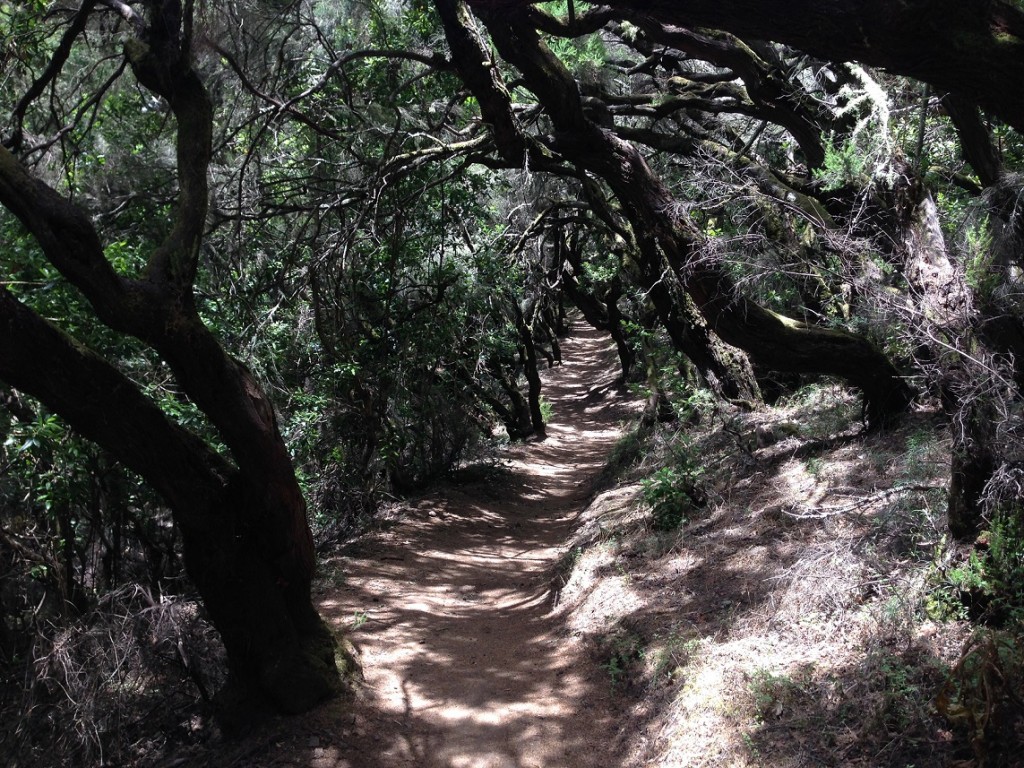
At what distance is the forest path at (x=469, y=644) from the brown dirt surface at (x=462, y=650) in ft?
0.05

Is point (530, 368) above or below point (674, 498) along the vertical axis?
above

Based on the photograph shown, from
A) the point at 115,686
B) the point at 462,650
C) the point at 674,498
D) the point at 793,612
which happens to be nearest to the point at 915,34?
the point at 793,612

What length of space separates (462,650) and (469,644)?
153 mm

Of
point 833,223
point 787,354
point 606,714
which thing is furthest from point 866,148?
point 606,714

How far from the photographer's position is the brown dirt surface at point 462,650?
5.04 metres

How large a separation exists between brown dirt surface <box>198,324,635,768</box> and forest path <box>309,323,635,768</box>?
1 centimetres

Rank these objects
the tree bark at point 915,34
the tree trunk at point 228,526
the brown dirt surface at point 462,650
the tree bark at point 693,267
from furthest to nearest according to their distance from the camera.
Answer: the tree bark at point 693,267
the brown dirt surface at point 462,650
the tree trunk at point 228,526
the tree bark at point 915,34

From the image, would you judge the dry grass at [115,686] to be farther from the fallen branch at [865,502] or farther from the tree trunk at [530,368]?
the tree trunk at [530,368]

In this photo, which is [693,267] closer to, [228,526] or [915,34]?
[915,34]

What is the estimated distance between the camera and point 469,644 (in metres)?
6.88

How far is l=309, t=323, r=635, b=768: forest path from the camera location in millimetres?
5102

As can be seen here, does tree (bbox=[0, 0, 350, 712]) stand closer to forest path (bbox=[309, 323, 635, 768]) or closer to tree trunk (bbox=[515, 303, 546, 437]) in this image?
forest path (bbox=[309, 323, 635, 768])

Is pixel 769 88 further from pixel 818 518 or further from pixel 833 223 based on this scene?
pixel 818 518

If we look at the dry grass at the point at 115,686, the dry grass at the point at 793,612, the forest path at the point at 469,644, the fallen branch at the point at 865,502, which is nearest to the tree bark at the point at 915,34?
the dry grass at the point at 793,612
